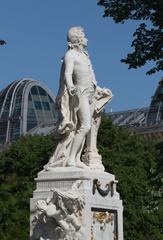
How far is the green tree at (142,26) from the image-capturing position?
2509cm

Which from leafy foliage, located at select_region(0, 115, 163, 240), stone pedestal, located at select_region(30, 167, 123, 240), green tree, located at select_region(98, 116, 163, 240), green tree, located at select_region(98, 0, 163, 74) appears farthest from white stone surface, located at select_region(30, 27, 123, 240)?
green tree, located at select_region(98, 116, 163, 240)

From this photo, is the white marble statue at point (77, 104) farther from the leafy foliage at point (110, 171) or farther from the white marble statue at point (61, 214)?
the leafy foliage at point (110, 171)

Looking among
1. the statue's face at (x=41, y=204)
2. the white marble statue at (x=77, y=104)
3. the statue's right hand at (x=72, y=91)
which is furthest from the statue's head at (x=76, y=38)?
the statue's face at (x=41, y=204)

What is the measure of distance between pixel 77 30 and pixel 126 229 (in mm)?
22803

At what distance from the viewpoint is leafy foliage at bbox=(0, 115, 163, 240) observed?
4009 cm

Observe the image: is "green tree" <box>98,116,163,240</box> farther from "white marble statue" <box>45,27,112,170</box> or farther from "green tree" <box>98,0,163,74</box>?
Answer: "white marble statue" <box>45,27,112,170</box>

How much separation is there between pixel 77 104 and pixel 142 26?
8.80 meters

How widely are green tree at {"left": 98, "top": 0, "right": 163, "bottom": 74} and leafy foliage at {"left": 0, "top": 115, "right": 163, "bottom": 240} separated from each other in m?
11.2

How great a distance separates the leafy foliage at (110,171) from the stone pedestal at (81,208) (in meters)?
18.4

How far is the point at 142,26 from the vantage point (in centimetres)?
2580

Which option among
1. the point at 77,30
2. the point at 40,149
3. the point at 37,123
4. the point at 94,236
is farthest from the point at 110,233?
the point at 37,123

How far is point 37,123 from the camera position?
111562mm

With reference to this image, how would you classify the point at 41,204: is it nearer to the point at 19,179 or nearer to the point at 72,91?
the point at 72,91

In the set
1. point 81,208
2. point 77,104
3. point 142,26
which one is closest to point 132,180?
point 142,26
